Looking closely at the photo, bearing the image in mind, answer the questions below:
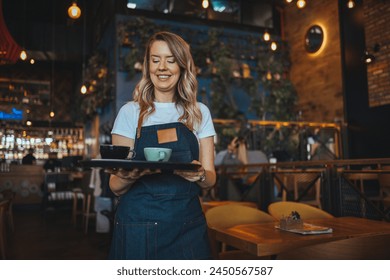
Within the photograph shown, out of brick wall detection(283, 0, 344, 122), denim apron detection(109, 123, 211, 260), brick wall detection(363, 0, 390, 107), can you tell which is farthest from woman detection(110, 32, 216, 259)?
brick wall detection(283, 0, 344, 122)

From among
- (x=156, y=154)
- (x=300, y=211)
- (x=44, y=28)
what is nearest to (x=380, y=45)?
(x=300, y=211)

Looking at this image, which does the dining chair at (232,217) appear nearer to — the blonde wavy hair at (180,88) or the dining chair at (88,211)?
the blonde wavy hair at (180,88)

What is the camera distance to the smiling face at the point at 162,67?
139 centimetres

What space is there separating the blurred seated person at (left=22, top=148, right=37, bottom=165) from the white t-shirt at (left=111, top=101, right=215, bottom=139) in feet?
3.21

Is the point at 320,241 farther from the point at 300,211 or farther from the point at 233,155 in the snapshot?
the point at 233,155

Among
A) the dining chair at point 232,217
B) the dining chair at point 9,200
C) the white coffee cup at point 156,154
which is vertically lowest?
the dining chair at point 232,217

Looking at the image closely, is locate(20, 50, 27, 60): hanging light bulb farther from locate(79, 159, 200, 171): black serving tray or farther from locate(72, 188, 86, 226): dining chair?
locate(72, 188, 86, 226): dining chair

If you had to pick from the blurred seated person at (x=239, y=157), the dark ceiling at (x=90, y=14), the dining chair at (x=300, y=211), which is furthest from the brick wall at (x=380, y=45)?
the dining chair at (x=300, y=211)

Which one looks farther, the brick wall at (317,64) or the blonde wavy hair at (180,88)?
the brick wall at (317,64)

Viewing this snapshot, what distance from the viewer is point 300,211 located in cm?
287

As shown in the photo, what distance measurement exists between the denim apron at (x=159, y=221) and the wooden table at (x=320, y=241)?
462 mm

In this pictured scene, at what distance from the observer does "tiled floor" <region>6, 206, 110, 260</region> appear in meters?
2.58
